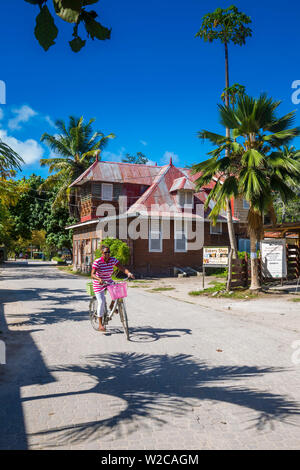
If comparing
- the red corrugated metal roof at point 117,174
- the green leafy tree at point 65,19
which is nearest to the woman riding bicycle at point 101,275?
the green leafy tree at point 65,19

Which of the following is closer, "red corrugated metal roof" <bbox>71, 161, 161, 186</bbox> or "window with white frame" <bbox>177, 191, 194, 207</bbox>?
"window with white frame" <bbox>177, 191, 194, 207</bbox>

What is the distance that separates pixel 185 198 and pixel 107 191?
651 centimetres

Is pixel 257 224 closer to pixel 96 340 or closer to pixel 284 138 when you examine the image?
pixel 284 138

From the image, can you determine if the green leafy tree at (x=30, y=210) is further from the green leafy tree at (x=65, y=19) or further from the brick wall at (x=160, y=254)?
the green leafy tree at (x=65, y=19)

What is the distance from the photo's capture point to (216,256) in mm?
16953

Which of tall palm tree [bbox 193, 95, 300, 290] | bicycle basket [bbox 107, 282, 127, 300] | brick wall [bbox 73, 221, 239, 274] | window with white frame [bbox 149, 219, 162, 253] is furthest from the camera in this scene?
window with white frame [bbox 149, 219, 162, 253]

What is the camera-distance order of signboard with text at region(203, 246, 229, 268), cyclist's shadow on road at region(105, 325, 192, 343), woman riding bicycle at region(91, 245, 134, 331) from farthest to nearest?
signboard with text at region(203, 246, 229, 268), woman riding bicycle at region(91, 245, 134, 331), cyclist's shadow on road at region(105, 325, 192, 343)

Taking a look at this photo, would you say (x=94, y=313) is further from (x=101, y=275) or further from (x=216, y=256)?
(x=216, y=256)

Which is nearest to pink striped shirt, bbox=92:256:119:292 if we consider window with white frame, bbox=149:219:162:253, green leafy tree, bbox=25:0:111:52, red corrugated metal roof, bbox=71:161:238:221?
green leafy tree, bbox=25:0:111:52

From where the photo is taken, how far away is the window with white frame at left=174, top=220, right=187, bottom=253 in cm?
2844

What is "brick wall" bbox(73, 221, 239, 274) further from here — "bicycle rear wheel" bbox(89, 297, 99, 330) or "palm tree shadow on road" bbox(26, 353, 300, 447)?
"palm tree shadow on road" bbox(26, 353, 300, 447)

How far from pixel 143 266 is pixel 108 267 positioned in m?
18.4

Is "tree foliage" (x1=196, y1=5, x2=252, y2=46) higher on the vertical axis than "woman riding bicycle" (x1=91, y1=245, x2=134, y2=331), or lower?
higher

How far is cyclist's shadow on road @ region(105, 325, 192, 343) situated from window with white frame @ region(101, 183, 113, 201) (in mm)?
23007
